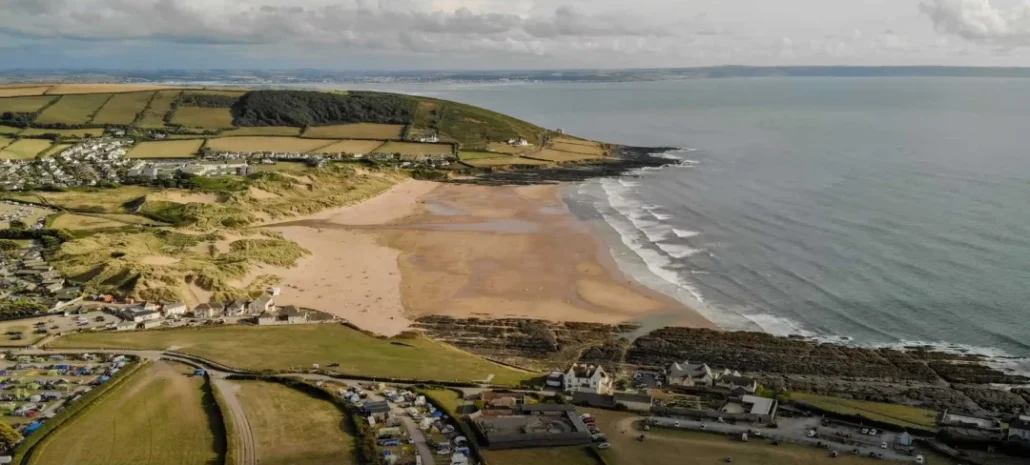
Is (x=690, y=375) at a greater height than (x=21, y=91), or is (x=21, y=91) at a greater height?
(x=21, y=91)

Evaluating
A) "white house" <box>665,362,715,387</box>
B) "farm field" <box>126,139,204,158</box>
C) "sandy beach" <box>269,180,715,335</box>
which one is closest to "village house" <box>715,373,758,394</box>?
"white house" <box>665,362,715,387</box>

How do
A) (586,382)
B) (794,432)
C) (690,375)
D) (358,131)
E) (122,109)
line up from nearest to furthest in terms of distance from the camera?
(794,432), (586,382), (690,375), (358,131), (122,109)

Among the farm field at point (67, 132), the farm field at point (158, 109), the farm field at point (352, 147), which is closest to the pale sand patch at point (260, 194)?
the farm field at point (352, 147)

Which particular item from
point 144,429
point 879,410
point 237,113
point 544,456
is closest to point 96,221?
point 144,429

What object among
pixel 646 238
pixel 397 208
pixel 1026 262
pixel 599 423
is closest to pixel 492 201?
pixel 397 208

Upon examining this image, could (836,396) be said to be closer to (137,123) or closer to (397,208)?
(397,208)

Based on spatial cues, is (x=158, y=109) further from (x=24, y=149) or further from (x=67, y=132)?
(x=24, y=149)

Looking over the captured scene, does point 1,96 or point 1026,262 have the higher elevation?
point 1,96
